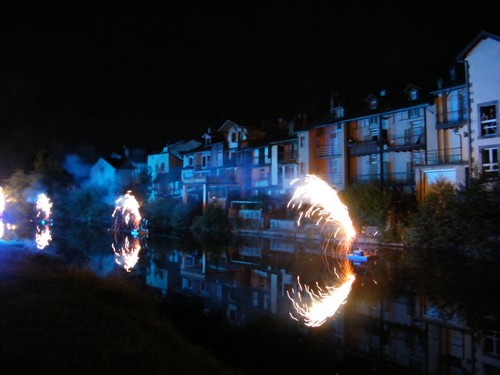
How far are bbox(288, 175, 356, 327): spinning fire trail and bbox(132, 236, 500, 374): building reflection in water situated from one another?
1.69 ft

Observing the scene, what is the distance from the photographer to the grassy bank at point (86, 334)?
8578 mm

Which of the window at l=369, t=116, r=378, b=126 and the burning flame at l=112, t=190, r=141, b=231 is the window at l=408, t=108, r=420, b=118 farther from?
the burning flame at l=112, t=190, r=141, b=231

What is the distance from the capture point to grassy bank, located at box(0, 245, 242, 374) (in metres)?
8.58

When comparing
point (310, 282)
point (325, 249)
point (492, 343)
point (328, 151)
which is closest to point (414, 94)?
point (328, 151)

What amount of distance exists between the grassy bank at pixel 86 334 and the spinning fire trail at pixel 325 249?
5.99m

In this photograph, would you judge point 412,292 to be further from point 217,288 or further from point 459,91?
point 459,91

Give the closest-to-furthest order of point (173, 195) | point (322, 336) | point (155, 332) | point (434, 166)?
point (155, 332) < point (322, 336) < point (434, 166) < point (173, 195)

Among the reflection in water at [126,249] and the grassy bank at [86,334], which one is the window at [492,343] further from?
the reflection in water at [126,249]

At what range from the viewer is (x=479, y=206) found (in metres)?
30.3

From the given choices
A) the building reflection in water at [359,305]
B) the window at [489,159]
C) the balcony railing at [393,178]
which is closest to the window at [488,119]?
the window at [489,159]

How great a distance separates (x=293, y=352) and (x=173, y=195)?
65.0 metres

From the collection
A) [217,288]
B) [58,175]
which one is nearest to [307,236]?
[217,288]

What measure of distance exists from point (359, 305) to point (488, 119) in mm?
24186

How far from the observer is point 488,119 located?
117 feet
